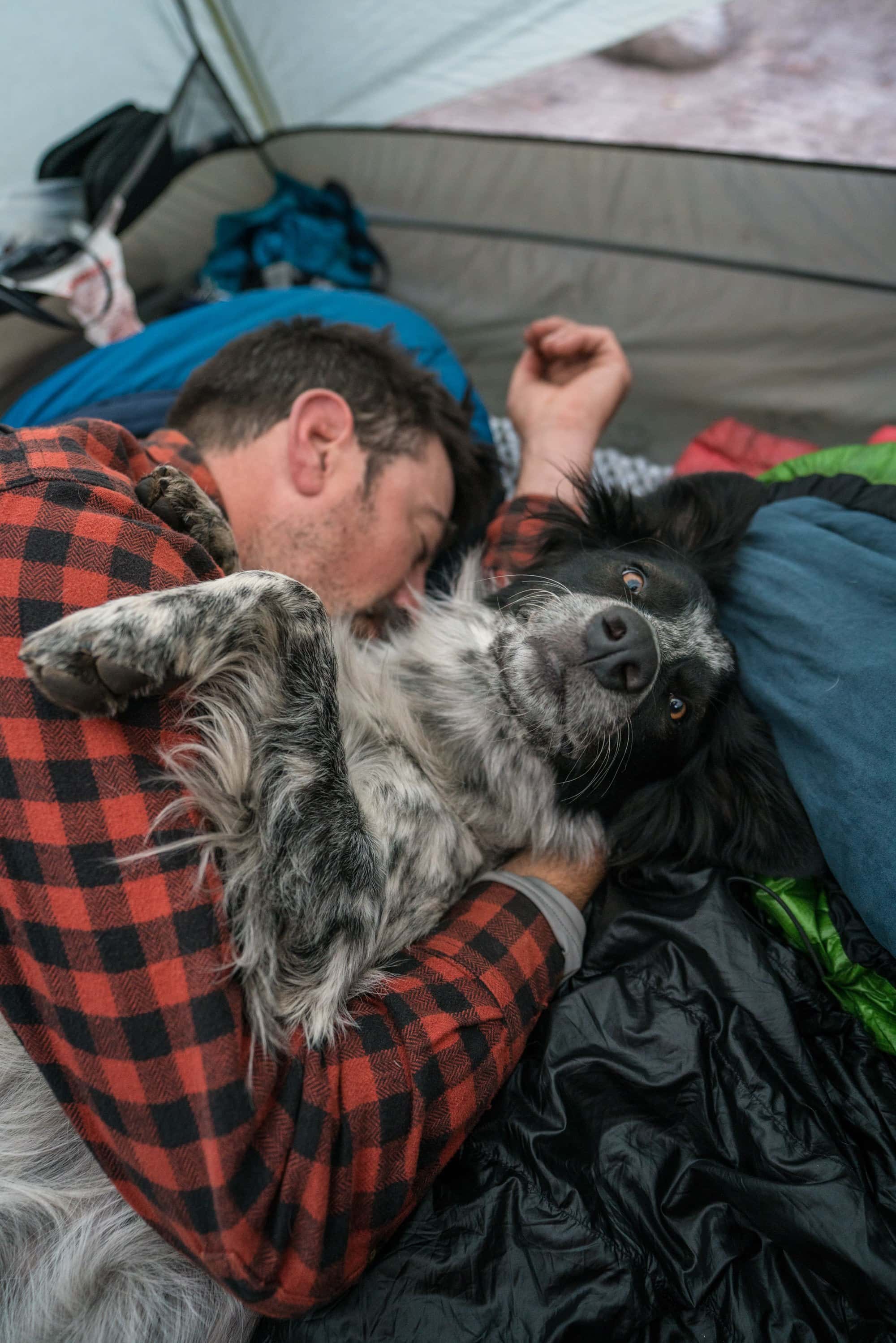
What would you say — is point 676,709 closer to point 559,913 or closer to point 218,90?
point 559,913

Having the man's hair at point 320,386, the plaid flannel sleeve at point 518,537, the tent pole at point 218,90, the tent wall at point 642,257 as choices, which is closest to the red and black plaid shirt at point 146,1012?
the man's hair at point 320,386

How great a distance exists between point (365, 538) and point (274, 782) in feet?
2.95

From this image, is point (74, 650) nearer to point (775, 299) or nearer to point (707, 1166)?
point (707, 1166)

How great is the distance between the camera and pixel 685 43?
9.68 ft

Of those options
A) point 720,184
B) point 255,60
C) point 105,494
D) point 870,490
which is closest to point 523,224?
point 720,184

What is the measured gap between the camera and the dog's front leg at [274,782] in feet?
4.37

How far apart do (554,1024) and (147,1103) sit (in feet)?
3.05

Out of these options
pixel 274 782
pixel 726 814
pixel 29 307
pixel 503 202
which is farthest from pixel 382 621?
pixel 503 202

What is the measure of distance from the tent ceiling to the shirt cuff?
3.18 m

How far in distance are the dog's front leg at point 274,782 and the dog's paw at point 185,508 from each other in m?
0.31

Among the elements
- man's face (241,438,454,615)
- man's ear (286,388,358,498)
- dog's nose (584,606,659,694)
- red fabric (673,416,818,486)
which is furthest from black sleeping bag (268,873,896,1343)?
red fabric (673,416,818,486)

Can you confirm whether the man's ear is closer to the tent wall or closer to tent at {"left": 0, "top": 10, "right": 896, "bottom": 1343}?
tent at {"left": 0, "top": 10, "right": 896, "bottom": 1343}

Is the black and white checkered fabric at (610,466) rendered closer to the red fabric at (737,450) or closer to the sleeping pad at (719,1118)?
the red fabric at (737,450)

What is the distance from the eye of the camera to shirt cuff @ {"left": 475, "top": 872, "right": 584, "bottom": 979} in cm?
182
